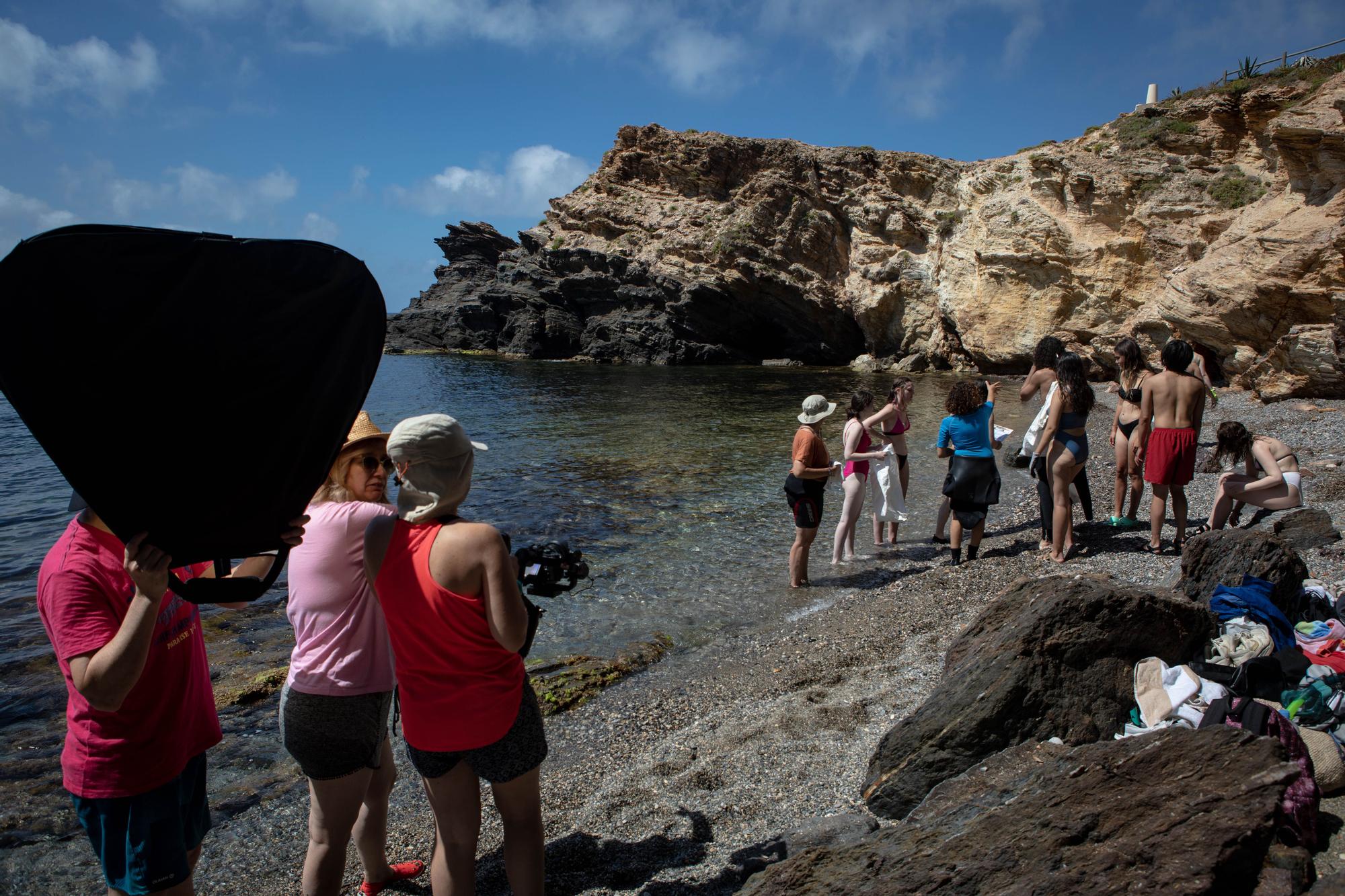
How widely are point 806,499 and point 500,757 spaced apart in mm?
5017

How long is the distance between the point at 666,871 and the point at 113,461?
8.60ft

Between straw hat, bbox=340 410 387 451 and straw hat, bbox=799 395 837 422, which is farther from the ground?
straw hat, bbox=340 410 387 451

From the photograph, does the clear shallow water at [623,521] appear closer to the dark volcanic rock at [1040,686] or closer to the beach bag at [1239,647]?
the dark volcanic rock at [1040,686]

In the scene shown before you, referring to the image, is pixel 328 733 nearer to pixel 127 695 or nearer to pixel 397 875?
pixel 127 695

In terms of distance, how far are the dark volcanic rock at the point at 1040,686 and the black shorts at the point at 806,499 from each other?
11.5 ft

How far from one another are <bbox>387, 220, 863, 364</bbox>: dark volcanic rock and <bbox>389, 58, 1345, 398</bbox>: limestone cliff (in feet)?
0.55

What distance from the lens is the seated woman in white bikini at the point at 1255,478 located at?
6.45 metres

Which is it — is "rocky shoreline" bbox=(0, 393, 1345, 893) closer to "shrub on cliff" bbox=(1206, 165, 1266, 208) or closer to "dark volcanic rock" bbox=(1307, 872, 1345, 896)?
"dark volcanic rock" bbox=(1307, 872, 1345, 896)

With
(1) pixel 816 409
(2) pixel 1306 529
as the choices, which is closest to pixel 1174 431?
(2) pixel 1306 529

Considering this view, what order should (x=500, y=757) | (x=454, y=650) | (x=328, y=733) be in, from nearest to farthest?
(x=454, y=650) < (x=500, y=757) < (x=328, y=733)

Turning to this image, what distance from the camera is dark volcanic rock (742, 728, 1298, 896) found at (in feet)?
6.86

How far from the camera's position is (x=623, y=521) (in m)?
11.1

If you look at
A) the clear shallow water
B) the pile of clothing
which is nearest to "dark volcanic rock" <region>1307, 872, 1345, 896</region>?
the pile of clothing

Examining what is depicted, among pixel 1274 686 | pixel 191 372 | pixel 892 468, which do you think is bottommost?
pixel 1274 686
